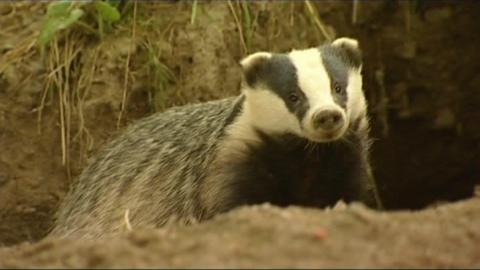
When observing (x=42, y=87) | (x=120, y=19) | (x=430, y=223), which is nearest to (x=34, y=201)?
(x=42, y=87)

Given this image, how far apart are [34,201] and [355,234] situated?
79.2 inches

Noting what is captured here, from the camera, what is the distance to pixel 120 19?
3.44 metres

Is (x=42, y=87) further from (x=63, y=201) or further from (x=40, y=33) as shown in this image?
(x=63, y=201)

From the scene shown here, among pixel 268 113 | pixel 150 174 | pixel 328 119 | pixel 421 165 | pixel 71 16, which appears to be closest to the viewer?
pixel 328 119

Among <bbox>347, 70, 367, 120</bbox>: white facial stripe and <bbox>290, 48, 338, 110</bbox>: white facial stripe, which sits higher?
<bbox>290, 48, 338, 110</bbox>: white facial stripe

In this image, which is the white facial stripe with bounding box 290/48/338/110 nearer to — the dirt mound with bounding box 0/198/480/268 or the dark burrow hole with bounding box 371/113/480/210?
the dirt mound with bounding box 0/198/480/268

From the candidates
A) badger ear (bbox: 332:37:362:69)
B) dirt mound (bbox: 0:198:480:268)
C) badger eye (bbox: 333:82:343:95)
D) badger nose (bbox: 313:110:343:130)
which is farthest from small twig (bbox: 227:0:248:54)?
dirt mound (bbox: 0:198:480:268)

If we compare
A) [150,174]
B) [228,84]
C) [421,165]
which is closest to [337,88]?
[150,174]

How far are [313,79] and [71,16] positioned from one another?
1.29 metres

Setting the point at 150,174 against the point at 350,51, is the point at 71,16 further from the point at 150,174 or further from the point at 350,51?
the point at 350,51

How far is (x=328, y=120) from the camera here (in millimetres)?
2232

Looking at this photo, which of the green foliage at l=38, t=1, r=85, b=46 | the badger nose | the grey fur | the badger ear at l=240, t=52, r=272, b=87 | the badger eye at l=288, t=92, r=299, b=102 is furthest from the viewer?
the green foliage at l=38, t=1, r=85, b=46

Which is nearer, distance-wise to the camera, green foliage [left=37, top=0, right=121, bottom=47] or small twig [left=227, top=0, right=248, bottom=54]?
green foliage [left=37, top=0, right=121, bottom=47]

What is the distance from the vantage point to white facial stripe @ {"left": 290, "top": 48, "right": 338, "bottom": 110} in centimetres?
228
